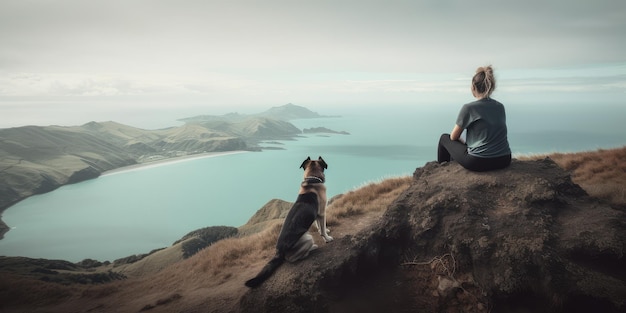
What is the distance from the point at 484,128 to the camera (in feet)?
23.9

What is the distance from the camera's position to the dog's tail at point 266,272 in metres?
6.82

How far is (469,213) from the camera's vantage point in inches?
264

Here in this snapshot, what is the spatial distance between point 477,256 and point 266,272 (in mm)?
4549

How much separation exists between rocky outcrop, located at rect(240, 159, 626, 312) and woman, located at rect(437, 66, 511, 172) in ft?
1.23

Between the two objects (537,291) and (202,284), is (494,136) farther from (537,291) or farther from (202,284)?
(202,284)

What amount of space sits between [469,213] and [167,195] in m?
163

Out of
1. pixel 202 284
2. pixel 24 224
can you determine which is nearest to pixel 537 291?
pixel 202 284

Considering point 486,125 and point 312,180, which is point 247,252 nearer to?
point 312,180

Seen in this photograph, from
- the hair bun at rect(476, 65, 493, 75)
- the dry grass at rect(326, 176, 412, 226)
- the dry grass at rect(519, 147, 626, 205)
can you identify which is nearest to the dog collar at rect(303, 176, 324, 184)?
the dry grass at rect(326, 176, 412, 226)

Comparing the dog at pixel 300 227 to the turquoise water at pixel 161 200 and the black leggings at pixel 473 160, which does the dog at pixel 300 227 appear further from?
the turquoise water at pixel 161 200

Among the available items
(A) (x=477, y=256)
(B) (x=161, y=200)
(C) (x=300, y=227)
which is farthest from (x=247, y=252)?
(B) (x=161, y=200)

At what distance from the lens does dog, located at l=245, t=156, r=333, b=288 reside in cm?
692

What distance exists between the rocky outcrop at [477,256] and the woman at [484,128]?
37cm

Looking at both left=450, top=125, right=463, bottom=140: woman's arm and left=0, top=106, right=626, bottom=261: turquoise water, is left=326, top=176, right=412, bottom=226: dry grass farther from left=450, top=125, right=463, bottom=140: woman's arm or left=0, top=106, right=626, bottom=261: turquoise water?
left=0, top=106, right=626, bottom=261: turquoise water
